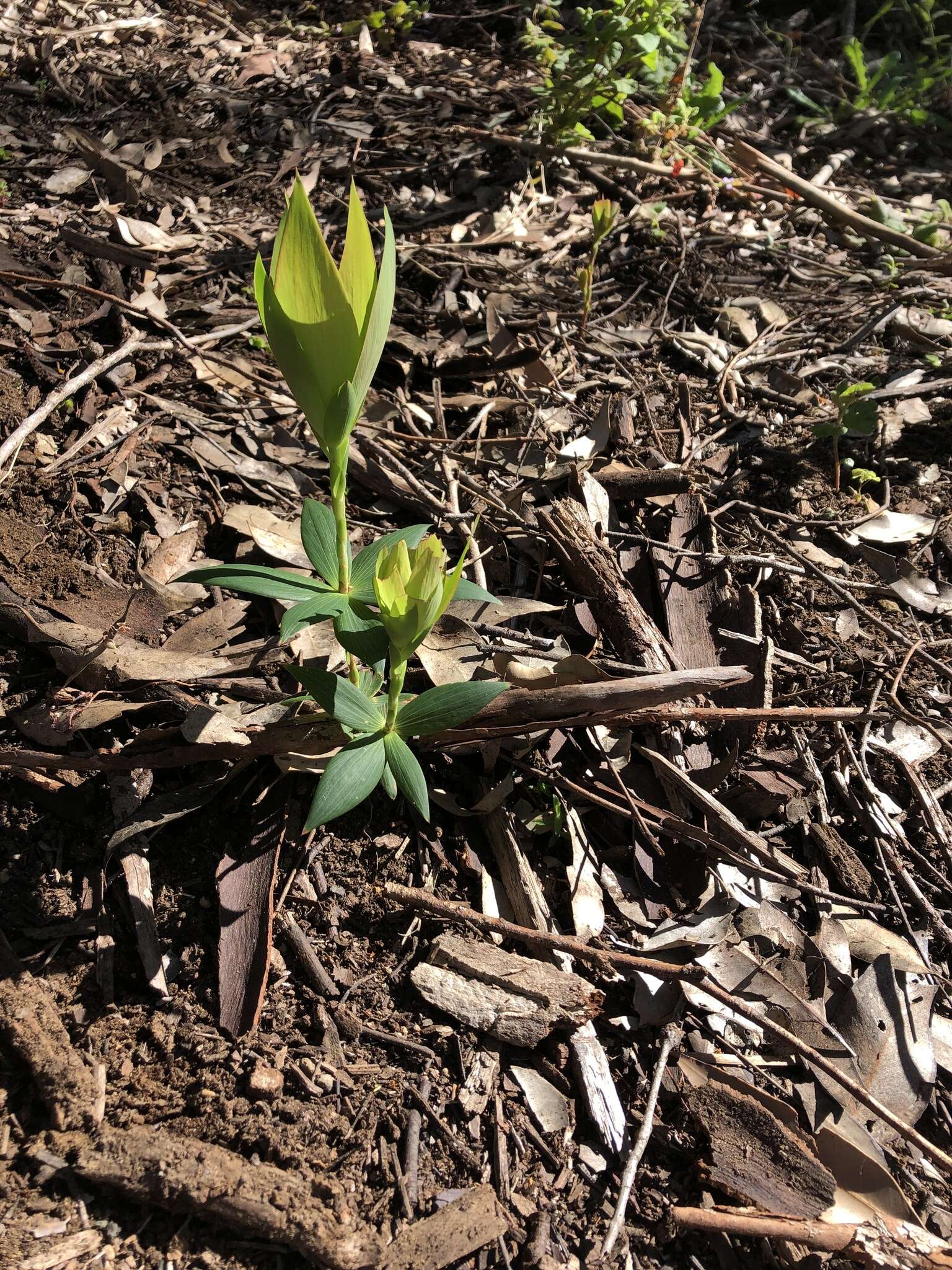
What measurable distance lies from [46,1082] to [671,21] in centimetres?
452

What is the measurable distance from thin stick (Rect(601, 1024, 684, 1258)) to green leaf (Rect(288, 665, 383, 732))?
94cm

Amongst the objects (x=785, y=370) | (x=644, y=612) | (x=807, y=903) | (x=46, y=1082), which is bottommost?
(x=807, y=903)

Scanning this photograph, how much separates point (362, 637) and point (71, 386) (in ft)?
4.98

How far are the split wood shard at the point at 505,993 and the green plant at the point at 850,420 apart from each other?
1.93m

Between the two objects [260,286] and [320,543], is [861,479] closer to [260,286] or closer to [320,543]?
[320,543]

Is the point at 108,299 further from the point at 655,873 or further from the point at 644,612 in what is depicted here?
the point at 655,873

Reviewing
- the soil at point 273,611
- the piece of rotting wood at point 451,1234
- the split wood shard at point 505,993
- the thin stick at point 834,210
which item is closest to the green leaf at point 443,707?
the soil at point 273,611

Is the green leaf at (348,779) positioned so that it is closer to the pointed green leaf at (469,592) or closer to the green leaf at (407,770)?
the green leaf at (407,770)

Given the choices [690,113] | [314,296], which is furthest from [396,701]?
[690,113]

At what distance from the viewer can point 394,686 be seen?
1769 millimetres

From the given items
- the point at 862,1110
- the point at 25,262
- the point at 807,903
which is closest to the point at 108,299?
the point at 25,262

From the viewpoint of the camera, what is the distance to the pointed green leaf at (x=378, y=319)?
1.61 meters

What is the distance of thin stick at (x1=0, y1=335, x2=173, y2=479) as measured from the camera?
2.44m

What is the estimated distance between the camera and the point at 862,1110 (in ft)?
6.28
